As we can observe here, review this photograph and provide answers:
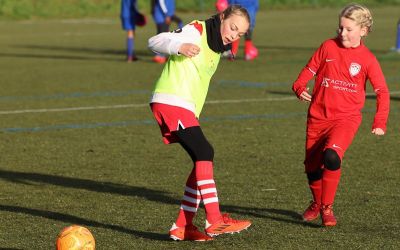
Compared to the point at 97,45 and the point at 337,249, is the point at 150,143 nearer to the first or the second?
the point at 337,249

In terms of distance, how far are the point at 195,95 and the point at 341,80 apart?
1228mm

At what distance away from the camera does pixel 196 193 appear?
7355 millimetres

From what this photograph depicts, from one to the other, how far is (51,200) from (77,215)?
721 mm

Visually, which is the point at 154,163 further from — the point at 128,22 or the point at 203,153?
the point at 128,22

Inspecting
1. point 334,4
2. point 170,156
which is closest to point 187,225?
point 170,156

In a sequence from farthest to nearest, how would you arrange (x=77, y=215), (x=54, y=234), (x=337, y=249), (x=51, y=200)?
(x=51, y=200)
(x=77, y=215)
(x=54, y=234)
(x=337, y=249)

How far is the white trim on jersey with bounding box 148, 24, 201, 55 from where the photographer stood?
703 centimetres

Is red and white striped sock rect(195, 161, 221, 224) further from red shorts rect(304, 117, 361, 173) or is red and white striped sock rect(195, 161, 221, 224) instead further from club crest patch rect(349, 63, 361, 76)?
club crest patch rect(349, 63, 361, 76)

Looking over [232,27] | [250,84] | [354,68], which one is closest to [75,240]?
[232,27]

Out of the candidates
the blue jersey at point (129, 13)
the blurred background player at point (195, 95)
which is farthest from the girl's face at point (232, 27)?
the blue jersey at point (129, 13)

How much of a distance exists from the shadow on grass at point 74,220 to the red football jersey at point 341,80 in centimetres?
153

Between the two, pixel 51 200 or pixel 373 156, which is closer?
pixel 51 200

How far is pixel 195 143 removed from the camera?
7.16 m

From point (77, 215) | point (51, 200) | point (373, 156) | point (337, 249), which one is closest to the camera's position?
point (337, 249)
